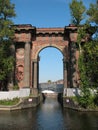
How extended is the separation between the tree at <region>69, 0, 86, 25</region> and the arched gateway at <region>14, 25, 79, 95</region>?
7.42 m

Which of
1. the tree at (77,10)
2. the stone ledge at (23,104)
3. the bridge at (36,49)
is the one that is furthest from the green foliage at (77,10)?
the stone ledge at (23,104)

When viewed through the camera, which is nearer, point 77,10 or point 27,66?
point 77,10

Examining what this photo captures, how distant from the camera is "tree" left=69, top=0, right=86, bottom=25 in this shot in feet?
118

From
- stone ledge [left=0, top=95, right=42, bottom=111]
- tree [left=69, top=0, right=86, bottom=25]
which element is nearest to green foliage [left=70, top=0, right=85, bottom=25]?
tree [left=69, top=0, right=86, bottom=25]

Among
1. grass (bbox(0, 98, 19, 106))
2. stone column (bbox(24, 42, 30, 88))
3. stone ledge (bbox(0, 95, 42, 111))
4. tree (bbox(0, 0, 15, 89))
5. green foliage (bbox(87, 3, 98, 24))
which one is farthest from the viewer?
stone column (bbox(24, 42, 30, 88))

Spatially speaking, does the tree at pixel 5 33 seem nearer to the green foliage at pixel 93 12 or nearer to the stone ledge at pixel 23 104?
the stone ledge at pixel 23 104

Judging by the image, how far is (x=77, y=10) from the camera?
36062mm

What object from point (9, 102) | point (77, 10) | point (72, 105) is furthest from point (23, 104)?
point (77, 10)

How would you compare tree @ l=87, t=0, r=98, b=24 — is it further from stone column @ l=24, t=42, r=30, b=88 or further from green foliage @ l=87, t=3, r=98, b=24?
stone column @ l=24, t=42, r=30, b=88

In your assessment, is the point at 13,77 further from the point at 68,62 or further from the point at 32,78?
the point at 68,62

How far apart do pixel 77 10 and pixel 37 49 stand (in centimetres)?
1333

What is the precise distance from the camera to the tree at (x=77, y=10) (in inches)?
1419

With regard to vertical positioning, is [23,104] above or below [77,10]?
below

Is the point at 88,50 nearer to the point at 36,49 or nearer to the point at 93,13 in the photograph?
the point at 93,13
